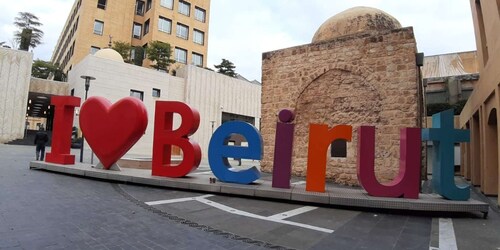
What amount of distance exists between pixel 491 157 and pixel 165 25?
33845 mm

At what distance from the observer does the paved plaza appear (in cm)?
421

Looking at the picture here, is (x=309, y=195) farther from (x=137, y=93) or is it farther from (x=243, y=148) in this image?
(x=137, y=93)

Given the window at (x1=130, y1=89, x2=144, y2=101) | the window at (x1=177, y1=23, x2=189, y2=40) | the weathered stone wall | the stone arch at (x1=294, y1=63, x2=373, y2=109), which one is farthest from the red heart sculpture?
the window at (x1=177, y1=23, x2=189, y2=40)

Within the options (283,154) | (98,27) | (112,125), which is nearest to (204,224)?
(283,154)

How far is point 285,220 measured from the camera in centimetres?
571

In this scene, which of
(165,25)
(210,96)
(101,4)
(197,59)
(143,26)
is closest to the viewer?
(210,96)

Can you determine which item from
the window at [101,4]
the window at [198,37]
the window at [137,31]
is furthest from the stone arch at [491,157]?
the window at [101,4]

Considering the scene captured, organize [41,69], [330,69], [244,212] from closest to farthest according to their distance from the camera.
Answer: [244,212], [330,69], [41,69]

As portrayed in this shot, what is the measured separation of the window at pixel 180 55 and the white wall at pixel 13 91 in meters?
15.4

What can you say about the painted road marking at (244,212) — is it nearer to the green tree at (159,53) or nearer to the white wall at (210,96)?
the white wall at (210,96)

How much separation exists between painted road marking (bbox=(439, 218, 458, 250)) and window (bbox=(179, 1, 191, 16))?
123ft

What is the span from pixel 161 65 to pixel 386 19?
78.5 ft

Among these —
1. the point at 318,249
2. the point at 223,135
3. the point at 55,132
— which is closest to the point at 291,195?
the point at 223,135

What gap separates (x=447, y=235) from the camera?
201 inches
